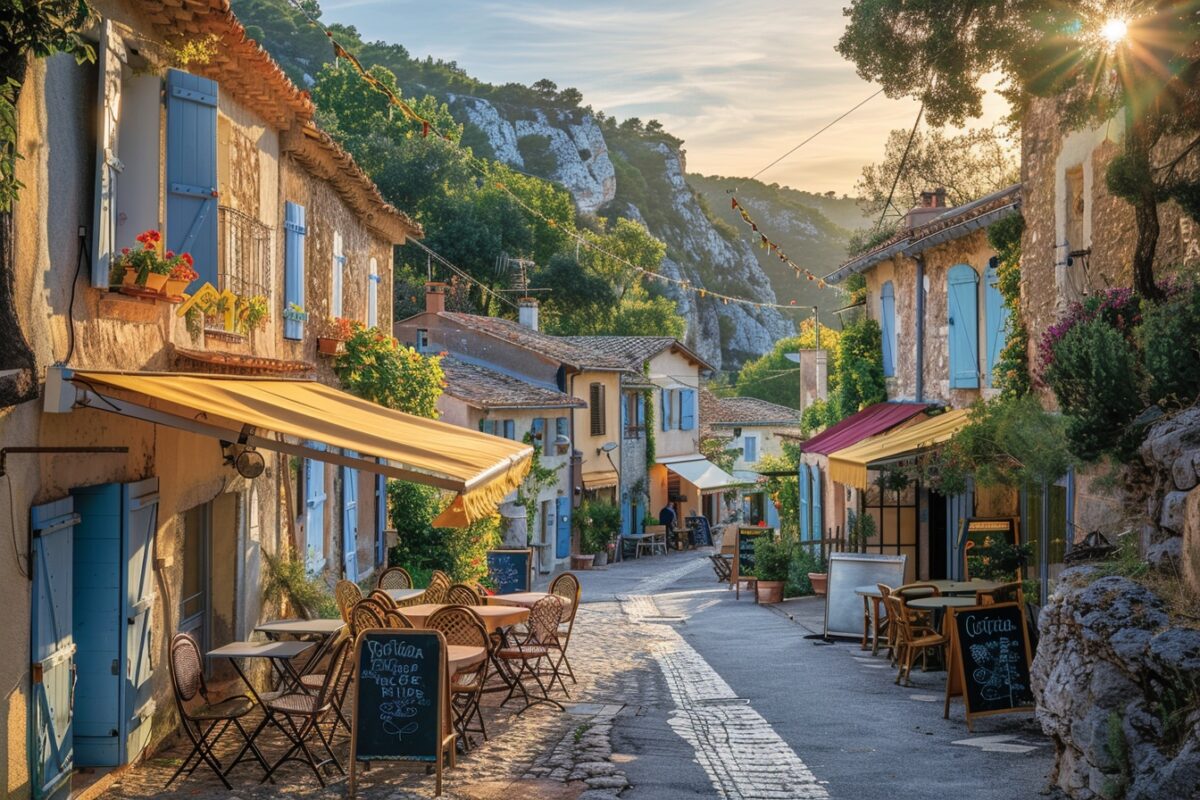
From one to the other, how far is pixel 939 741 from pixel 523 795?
3.48 meters

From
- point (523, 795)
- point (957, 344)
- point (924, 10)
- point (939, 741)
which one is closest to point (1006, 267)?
point (957, 344)

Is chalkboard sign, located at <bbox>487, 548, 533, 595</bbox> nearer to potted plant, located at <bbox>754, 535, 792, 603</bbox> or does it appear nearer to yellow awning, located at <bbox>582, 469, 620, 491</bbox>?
potted plant, located at <bbox>754, 535, 792, 603</bbox>

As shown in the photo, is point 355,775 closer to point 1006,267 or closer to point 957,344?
point 1006,267

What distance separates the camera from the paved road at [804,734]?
317 inches

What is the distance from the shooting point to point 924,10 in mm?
10734

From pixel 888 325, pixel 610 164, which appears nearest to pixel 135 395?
pixel 888 325

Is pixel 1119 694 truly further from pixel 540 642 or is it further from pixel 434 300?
pixel 434 300

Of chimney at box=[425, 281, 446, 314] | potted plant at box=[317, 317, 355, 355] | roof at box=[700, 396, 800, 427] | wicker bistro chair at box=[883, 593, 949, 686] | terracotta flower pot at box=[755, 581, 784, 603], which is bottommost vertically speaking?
terracotta flower pot at box=[755, 581, 784, 603]

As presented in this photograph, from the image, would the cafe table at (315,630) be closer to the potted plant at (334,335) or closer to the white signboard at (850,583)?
the potted plant at (334,335)

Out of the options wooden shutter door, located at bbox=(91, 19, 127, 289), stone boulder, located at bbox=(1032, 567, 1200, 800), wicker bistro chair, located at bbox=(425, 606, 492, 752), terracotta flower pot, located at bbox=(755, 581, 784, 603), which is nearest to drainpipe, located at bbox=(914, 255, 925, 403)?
terracotta flower pot, located at bbox=(755, 581, 784, 603)

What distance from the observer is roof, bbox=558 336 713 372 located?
44219 mm

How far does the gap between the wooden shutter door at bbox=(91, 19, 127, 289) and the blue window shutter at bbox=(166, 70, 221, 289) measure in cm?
72

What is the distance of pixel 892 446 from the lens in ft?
53.1

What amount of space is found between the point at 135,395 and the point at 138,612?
1.78 metres
